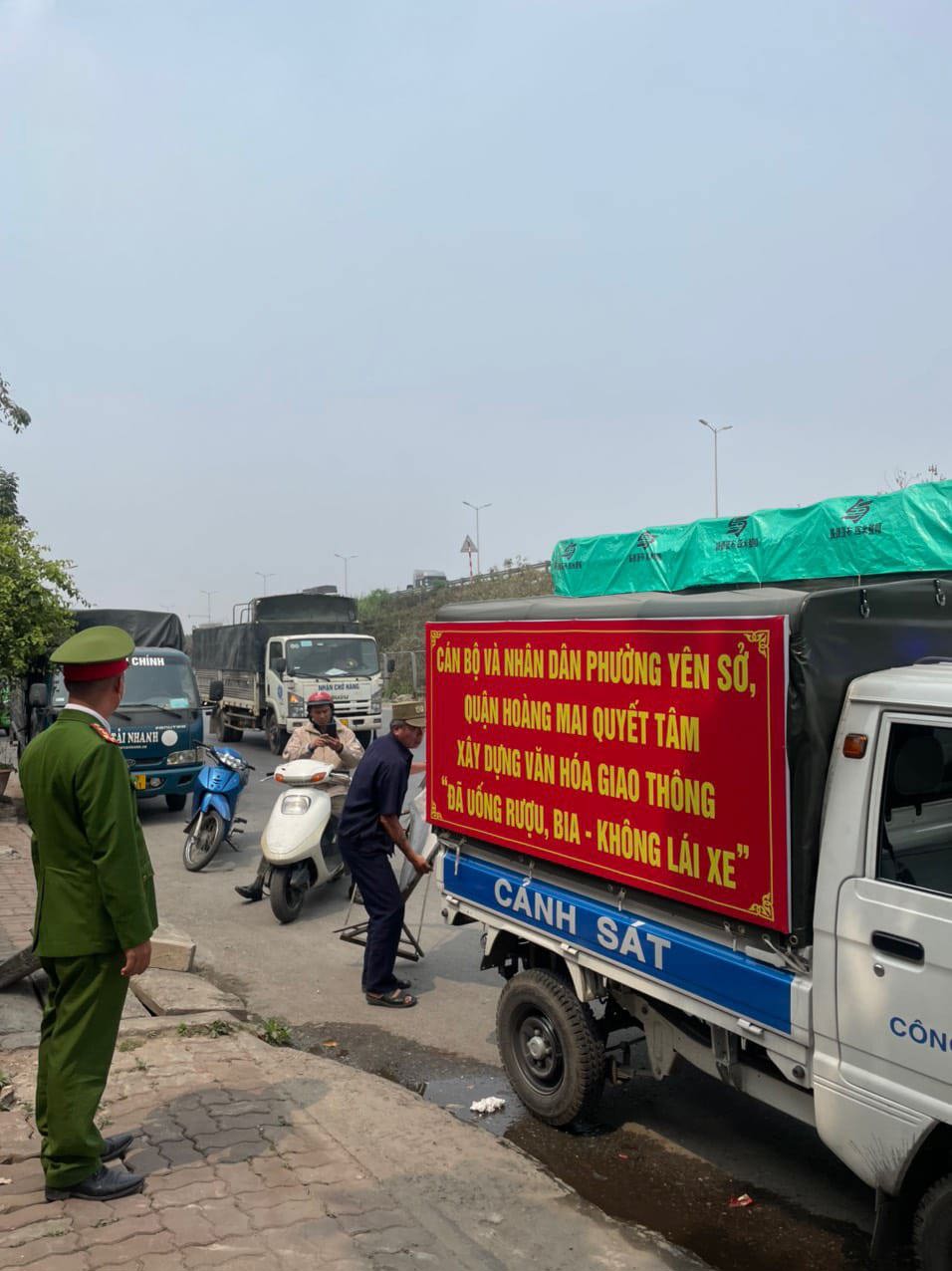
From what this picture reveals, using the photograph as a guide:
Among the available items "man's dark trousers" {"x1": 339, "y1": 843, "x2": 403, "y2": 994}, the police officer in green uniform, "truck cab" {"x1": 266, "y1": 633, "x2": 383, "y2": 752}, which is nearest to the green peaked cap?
the police officer in green uniform

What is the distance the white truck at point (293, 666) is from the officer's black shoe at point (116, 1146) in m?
14.3

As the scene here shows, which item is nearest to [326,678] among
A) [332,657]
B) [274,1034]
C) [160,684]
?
[332,657]

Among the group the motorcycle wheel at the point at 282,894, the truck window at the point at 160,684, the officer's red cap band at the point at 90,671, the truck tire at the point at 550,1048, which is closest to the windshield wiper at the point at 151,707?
the truck window at the point at 160,684

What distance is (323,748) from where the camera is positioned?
9102 millimetres

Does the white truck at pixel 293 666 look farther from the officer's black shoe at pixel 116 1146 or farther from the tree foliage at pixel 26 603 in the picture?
the officer's black shoe at pixel 116 1146

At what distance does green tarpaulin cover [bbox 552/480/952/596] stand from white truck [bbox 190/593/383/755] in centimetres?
1051

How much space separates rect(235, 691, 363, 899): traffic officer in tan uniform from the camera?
8.55 meters

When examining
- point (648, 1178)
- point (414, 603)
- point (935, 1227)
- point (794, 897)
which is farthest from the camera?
point (414, 603)

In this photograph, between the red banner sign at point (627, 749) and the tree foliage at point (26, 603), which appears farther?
the tree foliage at point (26, 603)

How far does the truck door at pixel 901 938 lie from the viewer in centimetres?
286

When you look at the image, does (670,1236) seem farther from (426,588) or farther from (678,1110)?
(426,588)

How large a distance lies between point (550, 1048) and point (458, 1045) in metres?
1.19

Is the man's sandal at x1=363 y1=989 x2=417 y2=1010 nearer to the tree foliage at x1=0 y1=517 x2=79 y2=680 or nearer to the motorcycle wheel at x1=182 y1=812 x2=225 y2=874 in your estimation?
the motorcycle wheel at x1=182 y1=812 x2=225 y2=874

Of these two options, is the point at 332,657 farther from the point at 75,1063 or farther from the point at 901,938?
the point at 901,938
